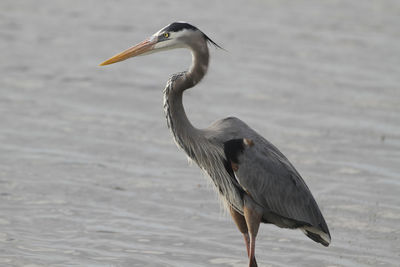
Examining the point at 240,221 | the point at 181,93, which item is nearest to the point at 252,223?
the point at 240,221

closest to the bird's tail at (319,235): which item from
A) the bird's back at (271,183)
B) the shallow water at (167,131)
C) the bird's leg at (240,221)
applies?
the bird's back at (271,183)

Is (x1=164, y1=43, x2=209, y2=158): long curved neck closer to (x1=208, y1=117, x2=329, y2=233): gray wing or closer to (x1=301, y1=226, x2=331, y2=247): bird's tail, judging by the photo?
(x1=208, y1=117, x2=329, y2=233): gray wing

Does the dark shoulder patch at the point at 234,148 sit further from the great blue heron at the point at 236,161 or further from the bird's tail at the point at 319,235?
the bird's tail at the point at 319,235

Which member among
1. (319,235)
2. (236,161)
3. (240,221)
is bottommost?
(319,235)

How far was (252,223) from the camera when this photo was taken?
6957 millimetres

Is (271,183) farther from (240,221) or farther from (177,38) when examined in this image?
(177,38)

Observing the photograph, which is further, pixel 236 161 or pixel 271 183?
pixel 271 183

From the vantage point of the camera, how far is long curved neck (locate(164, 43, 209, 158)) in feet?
22.6

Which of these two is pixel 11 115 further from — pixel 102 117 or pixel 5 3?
pixel 5 3

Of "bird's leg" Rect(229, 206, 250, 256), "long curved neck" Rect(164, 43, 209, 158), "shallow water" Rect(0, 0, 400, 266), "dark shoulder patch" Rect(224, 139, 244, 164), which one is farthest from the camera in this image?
"shallow water" Rect(0, 0, 400, 266)

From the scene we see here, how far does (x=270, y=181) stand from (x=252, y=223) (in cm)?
42

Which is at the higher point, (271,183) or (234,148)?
(234,148)

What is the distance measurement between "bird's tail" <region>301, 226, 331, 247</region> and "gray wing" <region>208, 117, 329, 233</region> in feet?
0.15

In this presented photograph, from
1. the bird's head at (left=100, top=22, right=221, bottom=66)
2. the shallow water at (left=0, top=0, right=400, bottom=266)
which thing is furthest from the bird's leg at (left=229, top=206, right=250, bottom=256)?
the bird's head at (left=100, top=22, right=221, bottom=66)
